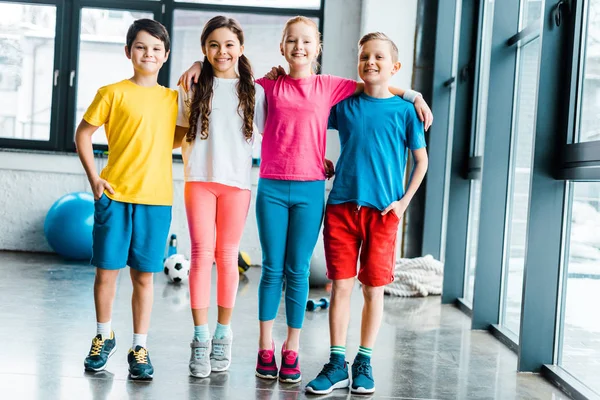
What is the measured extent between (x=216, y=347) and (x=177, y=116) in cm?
80

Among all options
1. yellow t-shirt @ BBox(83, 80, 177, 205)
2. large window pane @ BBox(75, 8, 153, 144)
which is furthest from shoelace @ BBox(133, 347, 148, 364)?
large window pane @ BBox(75, 8, 153, 144)

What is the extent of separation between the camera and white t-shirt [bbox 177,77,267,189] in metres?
2.33

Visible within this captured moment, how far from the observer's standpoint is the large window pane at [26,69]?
229 inches

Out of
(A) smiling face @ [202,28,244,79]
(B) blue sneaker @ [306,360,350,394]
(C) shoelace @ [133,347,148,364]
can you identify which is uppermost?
(A) smiling face @ [202,28,244,79]

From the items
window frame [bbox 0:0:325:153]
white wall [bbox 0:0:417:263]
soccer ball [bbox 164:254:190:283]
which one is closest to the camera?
soccer ball [bbox 164:254:190:283]

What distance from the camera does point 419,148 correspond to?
91.7 inches

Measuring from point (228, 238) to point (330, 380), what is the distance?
57 cm

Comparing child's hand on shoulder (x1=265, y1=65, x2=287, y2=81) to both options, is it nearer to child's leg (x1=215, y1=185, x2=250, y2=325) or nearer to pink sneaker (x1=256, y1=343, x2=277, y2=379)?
child's leg (x1=215, y1=185, x2=250, y2=325)

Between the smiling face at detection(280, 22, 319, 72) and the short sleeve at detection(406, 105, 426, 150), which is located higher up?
the smiling face at detection(280, 22, 319, 72)

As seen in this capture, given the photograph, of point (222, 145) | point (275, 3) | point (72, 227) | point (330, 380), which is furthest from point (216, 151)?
point (275, 3)

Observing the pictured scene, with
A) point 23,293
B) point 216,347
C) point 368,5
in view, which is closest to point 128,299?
point 23,293

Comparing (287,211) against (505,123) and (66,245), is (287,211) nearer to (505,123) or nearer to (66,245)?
(505,123)

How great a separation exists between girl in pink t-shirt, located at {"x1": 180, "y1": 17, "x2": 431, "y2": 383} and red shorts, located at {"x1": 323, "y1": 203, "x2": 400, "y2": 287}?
0.06 metres

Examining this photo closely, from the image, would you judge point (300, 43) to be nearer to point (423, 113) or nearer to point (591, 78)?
point (423, 113)
